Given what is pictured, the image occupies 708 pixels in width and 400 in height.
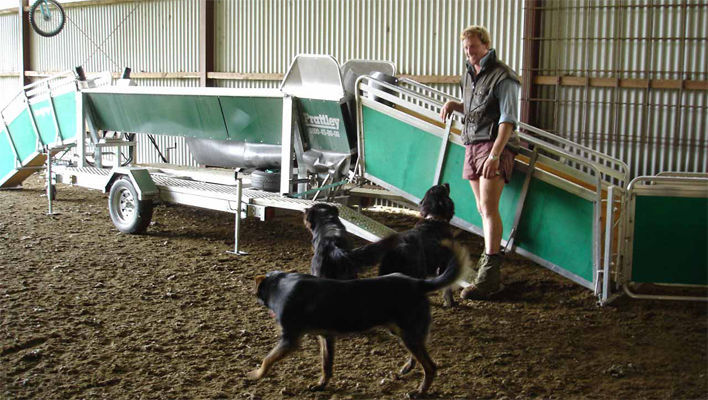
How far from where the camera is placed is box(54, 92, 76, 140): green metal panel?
9023 millimetres

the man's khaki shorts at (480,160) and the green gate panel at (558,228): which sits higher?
the man's khaki shorts at (480,160)

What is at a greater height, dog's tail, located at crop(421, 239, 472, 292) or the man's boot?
dog's tail, located at crop(421, 239, 472, 292)

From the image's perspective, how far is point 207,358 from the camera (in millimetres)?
4168

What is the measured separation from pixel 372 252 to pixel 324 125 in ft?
9.45

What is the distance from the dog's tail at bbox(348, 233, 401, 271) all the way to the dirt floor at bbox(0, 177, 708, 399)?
0.62 m

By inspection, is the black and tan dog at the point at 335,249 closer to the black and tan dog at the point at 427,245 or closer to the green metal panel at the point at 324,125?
the black and tan dog at the point at 427,245

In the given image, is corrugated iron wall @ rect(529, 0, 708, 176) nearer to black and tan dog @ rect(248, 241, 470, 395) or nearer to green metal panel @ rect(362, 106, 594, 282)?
green metal panel @ rect(362, 106, 594, 282)

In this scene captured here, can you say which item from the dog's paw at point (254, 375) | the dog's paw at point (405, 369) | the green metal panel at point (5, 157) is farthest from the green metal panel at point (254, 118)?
the green metal panel at point (5, 157)

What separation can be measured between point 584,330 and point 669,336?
561 mm

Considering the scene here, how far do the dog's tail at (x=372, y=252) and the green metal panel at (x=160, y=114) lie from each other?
3677 mm

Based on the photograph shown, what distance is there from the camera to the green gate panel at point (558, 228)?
5.21 meters

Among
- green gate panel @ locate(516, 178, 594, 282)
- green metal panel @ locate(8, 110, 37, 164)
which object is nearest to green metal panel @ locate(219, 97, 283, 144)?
green gate panel @ locate(516, 178, 594, 282)

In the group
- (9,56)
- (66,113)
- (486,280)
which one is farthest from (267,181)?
(9,56)

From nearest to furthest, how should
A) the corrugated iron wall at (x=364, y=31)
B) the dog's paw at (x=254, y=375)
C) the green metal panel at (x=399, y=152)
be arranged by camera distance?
the dog's paw at (x=254, y=375), the green metal panel at (x=399, y=152), the corrugated iron wall at (x=364, y=31)
